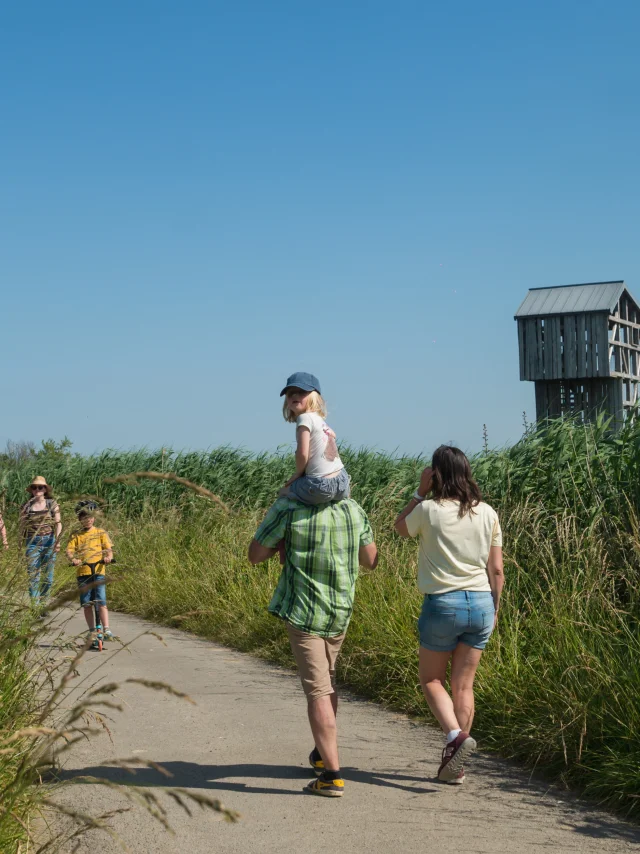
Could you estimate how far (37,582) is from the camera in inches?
220

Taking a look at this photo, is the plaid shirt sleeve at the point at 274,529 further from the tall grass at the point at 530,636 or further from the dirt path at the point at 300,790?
the dirt path at the point at 300,790

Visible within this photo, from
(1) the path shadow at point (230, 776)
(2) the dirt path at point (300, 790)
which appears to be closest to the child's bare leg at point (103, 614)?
(2) the dirt path at point (300, 790)

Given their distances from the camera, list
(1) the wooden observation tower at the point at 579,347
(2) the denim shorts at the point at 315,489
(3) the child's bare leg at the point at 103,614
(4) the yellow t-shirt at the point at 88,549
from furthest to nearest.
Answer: (1) the wooden observation tower at the point at 579,347 < (3) the child's bare leg at the point at 103,614 < (2) the denim shorts at the point at 315,489 < (4) the yellow t-shirt at the point at 88,549

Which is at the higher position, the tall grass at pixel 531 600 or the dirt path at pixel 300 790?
the tall grass at pixel 531 600

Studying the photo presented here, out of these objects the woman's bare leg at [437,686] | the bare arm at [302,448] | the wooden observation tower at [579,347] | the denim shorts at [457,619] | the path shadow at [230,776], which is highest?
the wooden observation tower at [579,347]

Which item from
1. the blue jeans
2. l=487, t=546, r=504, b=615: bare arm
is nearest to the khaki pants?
l=487, t=546, r=504, b=615: bare arm

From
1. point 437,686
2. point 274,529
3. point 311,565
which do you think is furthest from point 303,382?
point 437,686

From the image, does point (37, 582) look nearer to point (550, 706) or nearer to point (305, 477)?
point (305, 477)

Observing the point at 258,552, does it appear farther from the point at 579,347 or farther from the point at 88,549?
the point at 579,347

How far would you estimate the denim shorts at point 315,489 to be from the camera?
16.0ft

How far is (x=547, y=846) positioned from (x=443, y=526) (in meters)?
1.67

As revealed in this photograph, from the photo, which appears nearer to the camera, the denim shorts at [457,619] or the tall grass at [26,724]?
the tall grass at [26,724]

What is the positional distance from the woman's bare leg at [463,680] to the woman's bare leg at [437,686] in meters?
0.04

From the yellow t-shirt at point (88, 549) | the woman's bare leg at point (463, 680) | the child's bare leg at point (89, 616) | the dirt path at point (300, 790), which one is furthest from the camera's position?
the child's bare leg at point (89, 616)
